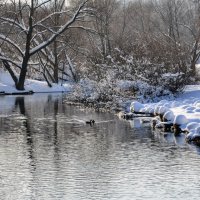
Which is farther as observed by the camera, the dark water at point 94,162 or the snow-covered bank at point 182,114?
the snow-covered bank at point 182,114

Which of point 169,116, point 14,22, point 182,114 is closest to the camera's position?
point 182,114

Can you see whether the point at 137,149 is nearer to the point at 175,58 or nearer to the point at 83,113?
the point at 83,113

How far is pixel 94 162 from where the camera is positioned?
16734 millimetres

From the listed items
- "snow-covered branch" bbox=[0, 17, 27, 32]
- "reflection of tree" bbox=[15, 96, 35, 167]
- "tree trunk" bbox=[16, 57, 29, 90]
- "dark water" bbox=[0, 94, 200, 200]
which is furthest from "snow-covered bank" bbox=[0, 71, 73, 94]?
"dark water" bbox=[0, 94, 200, 200]

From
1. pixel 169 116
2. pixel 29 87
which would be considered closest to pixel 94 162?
pixel 169 116

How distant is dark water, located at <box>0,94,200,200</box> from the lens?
13.3 metres

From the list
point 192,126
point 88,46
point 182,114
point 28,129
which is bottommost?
point 28,129

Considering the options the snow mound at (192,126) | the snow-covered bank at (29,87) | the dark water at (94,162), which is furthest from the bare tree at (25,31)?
the snow mound at (192,126)

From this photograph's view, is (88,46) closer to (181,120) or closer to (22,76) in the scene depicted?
(22,76)

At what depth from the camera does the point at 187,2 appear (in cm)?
8619

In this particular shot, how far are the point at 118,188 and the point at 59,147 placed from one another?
6221 mm

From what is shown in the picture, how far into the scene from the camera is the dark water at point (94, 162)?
13.3 meters

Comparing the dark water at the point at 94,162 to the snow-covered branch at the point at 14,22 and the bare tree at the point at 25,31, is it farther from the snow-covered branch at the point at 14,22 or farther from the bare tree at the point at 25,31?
the snow-covered branch at the point at 14,22

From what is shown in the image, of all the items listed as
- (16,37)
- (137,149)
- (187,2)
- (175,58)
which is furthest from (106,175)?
(187,2)
